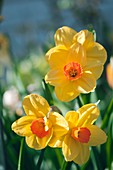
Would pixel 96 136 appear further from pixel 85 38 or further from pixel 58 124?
pixel 85 38

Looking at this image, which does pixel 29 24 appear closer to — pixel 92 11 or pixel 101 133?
pixel 92 11

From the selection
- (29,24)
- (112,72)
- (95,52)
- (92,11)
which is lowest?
(29,24)

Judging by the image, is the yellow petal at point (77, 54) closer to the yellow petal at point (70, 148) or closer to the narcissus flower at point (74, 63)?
the narcissus flower at point (74, 63)

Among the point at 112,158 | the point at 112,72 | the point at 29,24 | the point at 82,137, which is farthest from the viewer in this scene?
the point at 29,24

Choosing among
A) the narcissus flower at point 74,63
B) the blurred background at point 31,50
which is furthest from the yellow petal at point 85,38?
the blurred background at point 31,50

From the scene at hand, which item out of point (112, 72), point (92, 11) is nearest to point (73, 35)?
point (112, 72)

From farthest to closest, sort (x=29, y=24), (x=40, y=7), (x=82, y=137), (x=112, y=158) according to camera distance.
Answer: (x=40, y=7), (x=29, y=24), (x=112, y=158), (x=82, y=137)

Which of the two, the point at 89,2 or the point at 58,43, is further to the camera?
the point at 89,2
